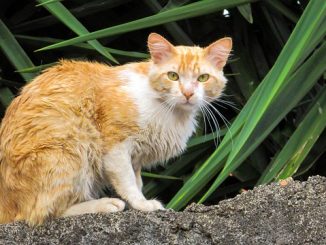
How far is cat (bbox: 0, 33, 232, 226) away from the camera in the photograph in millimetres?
3441

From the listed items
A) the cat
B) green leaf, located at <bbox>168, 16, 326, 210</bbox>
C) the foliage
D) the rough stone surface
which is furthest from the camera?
the foliage

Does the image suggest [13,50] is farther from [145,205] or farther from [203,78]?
[145,205]

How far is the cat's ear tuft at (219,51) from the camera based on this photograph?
3795mm

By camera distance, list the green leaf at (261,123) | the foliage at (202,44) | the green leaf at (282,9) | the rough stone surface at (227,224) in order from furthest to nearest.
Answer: the green leaf at (282,9)
the foliage at (202,44)
the green leaf at (261,123)
the rough stone surface at (227,224)

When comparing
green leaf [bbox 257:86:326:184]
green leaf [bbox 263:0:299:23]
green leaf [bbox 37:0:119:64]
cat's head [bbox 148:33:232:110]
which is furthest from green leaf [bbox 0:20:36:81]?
green leaf [bbox 257:86:326:184]

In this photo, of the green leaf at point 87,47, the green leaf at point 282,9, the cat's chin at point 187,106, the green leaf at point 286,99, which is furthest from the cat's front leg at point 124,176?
the green leaf at point 282,9

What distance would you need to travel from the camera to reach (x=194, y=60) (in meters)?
3.77

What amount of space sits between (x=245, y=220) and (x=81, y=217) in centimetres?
61

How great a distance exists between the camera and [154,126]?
371cm

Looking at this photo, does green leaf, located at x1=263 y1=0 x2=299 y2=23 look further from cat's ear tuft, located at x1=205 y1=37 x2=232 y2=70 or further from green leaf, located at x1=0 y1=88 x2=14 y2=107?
green leaf, located at x1=0 y1=88 x2=14 y2=107

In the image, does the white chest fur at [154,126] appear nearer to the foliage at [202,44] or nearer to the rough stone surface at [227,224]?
the foliage at [202,44]

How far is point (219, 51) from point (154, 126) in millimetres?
463

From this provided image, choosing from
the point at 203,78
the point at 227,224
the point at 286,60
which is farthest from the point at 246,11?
the point at 227,224

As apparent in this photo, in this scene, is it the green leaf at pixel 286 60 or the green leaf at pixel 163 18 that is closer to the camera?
the green leaf at pixel 286 60
